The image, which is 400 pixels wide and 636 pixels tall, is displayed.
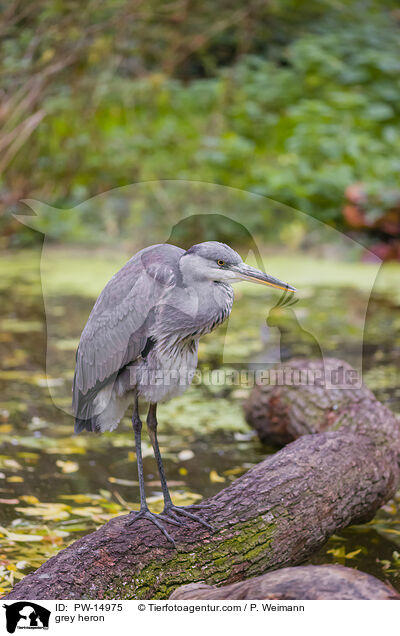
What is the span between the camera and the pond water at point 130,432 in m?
2.24

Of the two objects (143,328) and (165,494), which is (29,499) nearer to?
(165,494)

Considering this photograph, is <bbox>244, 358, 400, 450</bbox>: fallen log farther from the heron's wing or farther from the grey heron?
the heron's wing

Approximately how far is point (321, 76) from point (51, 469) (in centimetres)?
712

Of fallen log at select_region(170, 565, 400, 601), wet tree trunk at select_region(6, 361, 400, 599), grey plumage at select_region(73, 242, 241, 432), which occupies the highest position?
grey plumage at select_region(73, 242, 241, 432)

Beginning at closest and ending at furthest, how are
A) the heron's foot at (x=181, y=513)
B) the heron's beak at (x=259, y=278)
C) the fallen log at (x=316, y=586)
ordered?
the fallen log at (x=316, y=586), the heron's beak at (x=259, y=278), the heron's foot at (x=181, y=513)

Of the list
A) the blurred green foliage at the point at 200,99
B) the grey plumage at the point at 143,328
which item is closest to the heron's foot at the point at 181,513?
the grey plumage at the point at 143,328

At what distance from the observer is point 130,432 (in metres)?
3.13

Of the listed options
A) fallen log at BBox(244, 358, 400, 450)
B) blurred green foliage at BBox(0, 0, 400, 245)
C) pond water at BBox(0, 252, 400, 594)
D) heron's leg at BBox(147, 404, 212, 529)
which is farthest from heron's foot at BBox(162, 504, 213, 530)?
blurred green foliage at BBox(0, 0, 400, 245)

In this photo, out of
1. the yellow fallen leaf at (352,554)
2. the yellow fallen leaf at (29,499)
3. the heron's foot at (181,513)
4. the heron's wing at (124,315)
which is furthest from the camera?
the yellow fallen leaf at (29,499)

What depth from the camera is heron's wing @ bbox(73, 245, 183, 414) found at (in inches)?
68.7
